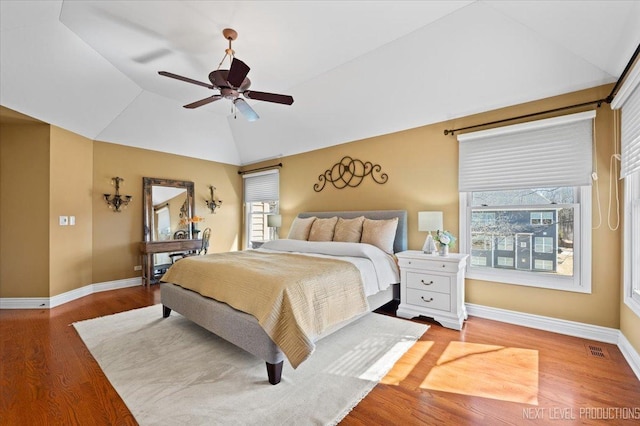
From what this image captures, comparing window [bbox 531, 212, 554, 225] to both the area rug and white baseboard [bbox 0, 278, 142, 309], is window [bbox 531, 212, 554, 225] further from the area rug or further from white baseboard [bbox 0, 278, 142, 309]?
white baseboard [bbox 0, 278, 142, 309]

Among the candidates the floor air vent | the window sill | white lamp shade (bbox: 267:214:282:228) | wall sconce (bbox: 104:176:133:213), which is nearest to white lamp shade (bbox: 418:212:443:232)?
the window sill

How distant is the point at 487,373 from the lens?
84.2 inches

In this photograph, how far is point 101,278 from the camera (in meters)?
4.68

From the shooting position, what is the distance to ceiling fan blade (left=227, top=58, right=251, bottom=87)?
227 cm

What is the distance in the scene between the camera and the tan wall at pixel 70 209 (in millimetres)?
3932

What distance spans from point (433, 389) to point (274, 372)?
114 centimetres

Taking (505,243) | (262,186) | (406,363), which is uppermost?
(262,186)

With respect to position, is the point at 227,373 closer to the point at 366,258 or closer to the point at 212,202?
the point at 366,258

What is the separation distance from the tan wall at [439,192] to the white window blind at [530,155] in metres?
0.12

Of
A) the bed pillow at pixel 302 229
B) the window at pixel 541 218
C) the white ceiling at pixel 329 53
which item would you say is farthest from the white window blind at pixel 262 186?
the window at pixel 541 218

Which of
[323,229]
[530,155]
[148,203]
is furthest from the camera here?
[148,203]

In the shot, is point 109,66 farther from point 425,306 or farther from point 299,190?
point 425,306

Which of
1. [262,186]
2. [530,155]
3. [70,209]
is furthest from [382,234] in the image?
[70,209]

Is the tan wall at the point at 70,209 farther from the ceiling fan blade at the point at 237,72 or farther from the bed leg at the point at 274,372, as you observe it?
the bed leg at the point at 274,372
